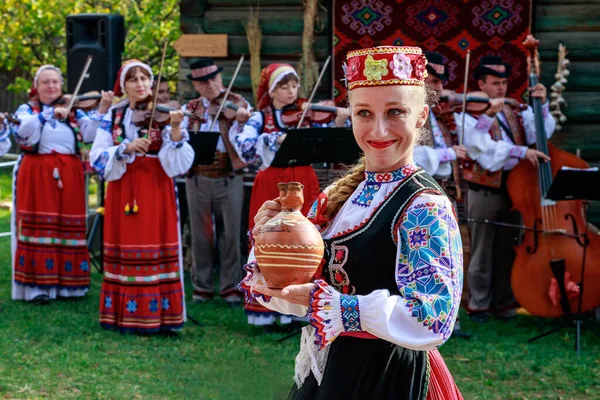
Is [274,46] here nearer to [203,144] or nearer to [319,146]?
[203,144]

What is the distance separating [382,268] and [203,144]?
4692 millimetres

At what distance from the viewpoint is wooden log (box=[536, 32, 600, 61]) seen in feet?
26.4

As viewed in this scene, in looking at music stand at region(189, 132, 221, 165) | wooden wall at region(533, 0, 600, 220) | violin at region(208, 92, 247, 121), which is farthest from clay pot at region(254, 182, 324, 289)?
wooden wall at region(533, 0, 600, 220)

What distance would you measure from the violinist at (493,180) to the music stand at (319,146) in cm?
132

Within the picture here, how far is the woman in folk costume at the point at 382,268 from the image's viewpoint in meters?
2.23

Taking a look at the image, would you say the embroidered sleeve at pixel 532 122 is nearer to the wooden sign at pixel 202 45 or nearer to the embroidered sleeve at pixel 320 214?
the wooden sign at pixel 202 45

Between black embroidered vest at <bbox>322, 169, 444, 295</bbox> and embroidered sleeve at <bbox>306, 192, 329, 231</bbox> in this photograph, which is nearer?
black embroidered vest at <bbox>322, 169, 444, 295</bbox>

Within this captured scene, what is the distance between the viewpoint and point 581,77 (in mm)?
8109

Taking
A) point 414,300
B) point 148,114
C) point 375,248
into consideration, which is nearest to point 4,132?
point 148,114

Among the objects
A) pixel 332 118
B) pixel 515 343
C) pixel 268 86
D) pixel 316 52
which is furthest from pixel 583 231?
pixel 316 52

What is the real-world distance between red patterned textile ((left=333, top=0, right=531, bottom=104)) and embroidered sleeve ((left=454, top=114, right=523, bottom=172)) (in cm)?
127

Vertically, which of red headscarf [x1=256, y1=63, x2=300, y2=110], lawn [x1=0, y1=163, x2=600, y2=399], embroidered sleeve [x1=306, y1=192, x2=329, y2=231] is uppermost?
red headscarf [x1=256, y1=63, x2=300, y2=110]

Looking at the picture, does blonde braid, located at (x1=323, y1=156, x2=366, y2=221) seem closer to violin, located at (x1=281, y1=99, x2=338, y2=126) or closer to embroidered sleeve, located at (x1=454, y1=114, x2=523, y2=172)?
violin, located at (x1=281, y1=99, x2=338, y2=126)

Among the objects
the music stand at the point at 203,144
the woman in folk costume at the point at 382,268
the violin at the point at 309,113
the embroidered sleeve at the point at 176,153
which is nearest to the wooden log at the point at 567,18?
the violin at the point at 309,113
